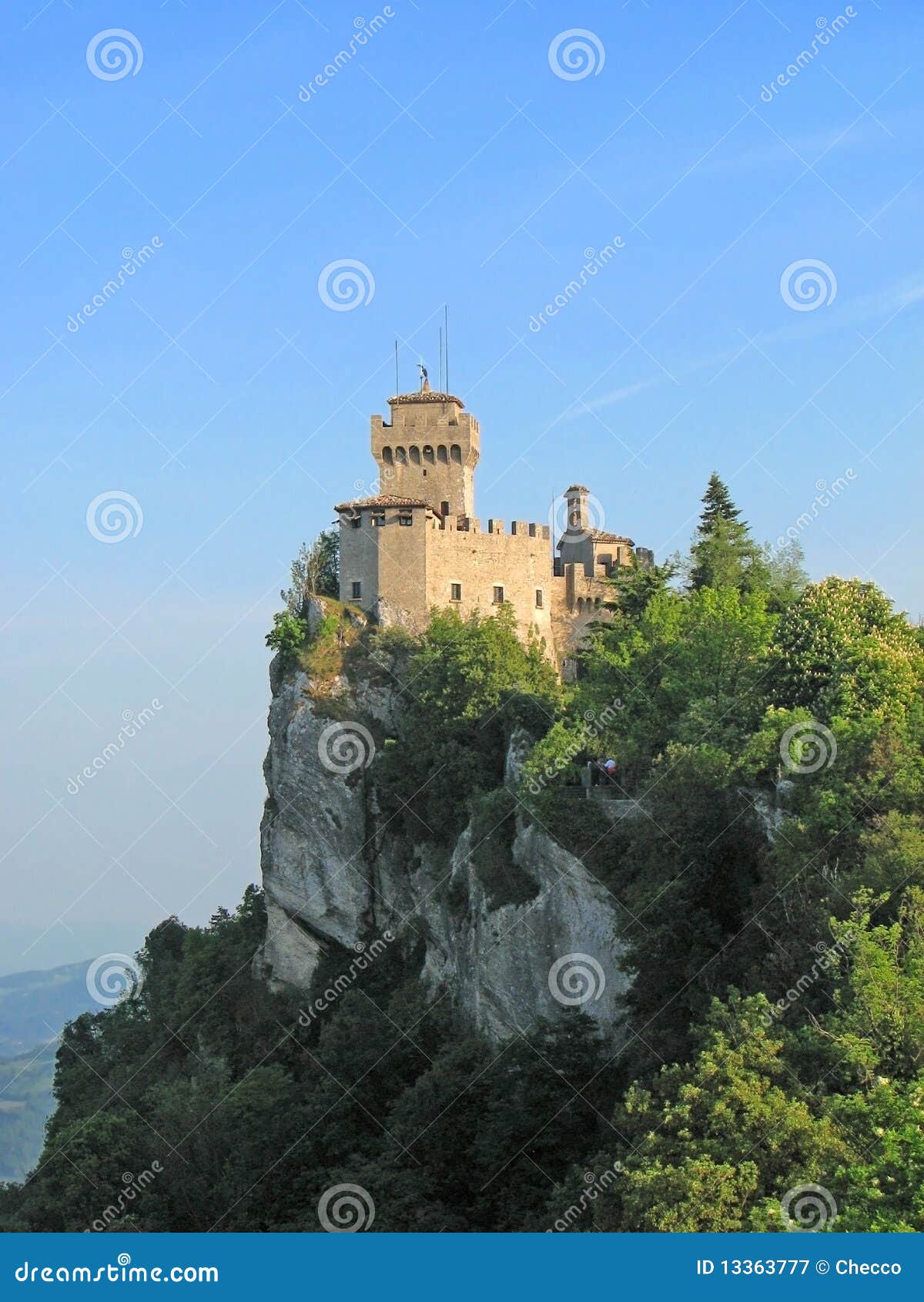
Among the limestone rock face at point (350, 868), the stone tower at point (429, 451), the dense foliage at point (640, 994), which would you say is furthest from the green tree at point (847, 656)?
the stone tower at point (429, 451)

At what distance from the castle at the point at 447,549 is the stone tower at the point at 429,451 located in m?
0.03

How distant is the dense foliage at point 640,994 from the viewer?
3531 centimetres

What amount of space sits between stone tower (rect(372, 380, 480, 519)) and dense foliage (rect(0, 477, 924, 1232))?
725cm

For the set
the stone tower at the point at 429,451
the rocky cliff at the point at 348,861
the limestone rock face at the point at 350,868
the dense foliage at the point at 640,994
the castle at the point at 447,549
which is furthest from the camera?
the stone tower at the point at 429,451

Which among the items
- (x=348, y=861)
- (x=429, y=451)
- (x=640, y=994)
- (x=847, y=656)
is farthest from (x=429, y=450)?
(x=640, y=994)

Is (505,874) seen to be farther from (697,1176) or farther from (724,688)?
(697,1176)

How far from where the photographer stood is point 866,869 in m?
39.2

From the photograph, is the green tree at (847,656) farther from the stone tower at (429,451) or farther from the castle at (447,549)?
the stone tower at (429,451)

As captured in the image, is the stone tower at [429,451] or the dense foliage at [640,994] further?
the stone tower at [429,451]

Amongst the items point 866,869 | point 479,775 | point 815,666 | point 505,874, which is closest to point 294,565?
point 479,775

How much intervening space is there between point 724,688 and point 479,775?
12.2 m

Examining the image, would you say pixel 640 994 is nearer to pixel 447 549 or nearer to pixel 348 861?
pixel 348 861

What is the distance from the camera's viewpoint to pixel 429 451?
74.2 metres

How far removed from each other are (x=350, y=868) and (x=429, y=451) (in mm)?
18449
